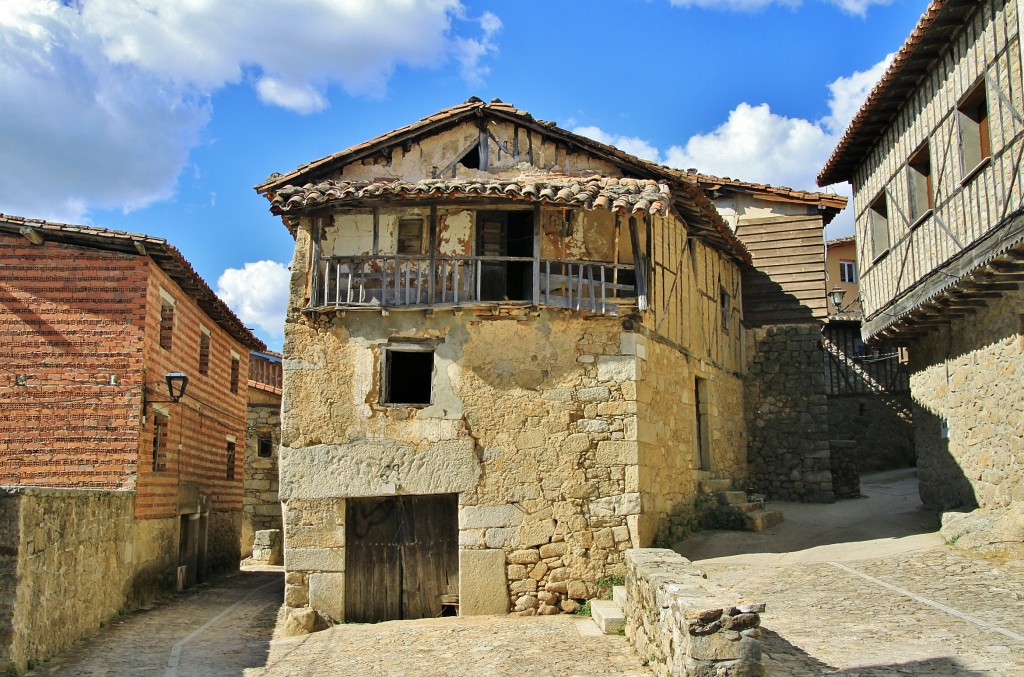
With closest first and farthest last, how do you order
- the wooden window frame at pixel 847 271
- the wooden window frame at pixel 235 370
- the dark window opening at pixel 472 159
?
the dark window opening at pixel 472 159, the wooden window frame at pixel 235 370, the wooden window frame at pixel 847 271

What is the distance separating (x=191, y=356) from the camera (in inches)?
599

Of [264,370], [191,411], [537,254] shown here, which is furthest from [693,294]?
[264,370]

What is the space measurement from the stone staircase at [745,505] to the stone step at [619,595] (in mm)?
3658

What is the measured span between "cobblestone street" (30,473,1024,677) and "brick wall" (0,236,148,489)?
7.82 ft

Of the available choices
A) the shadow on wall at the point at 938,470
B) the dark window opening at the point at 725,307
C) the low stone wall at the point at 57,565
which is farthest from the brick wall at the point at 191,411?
the shadow on wall at the point at 938,470

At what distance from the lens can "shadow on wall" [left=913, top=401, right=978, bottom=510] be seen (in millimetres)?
12391

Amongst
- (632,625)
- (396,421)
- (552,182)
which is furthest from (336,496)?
(552,182)

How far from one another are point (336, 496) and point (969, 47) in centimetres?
974

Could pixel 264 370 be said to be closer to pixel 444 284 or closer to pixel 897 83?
pixel 444 284

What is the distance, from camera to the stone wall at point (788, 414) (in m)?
16.7

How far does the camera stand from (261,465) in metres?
21.4

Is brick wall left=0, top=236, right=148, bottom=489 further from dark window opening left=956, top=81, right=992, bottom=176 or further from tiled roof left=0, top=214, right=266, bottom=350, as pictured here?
dark window opening left=956, top=81, right=992, bottom=176

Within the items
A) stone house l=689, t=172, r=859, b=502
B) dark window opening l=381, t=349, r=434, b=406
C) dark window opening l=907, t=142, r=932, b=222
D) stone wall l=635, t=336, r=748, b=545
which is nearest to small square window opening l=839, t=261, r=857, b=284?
stone house l=689, t=172, r=859, b=502

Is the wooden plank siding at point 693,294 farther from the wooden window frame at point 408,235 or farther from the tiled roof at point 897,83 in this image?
the wooden window frame at point 408,235
